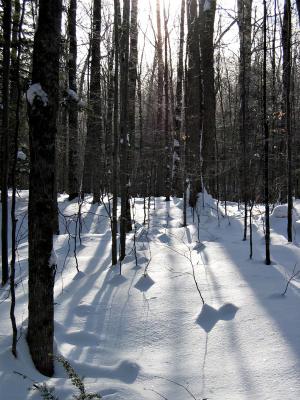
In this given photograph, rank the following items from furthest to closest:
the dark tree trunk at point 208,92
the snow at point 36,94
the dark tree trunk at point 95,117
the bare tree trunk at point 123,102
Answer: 1. the dark tree trunk at point 95,117
2. the dark tree trunk at point 208,92
3. the bare tree trunk at point 123,102
4. the snow at point 36,94

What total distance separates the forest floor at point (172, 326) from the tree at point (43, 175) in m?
0.23

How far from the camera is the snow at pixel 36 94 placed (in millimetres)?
2646

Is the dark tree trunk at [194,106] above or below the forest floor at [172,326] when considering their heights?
above

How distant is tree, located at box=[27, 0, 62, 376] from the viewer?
2.68m

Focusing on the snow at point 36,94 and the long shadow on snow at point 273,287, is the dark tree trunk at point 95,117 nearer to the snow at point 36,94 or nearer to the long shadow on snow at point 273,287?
the long shadow on snow at point 273,287

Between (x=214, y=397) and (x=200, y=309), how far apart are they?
1416 mm

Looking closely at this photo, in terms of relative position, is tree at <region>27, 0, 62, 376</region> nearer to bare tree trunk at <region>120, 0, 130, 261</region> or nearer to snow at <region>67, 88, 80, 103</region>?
bare tree trunk at <region>120, 0, 130, 261</region>

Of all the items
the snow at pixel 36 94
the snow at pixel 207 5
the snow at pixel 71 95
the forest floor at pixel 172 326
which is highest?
the snow at pixel 207 5

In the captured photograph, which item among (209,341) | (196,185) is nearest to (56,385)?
(209,341)

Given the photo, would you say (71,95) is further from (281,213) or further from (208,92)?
(281,213)

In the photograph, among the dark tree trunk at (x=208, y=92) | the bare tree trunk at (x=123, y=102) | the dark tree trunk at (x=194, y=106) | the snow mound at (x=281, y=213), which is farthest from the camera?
the dark tree trunk at (x=208, y=92)

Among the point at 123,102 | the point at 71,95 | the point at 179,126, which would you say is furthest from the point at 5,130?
the point at 179,126

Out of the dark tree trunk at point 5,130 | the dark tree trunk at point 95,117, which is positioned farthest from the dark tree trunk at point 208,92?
the dark tree trunk at point 5,130

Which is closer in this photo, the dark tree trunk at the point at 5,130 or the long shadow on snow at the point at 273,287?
the long shadow on snow at the point at 273,287
